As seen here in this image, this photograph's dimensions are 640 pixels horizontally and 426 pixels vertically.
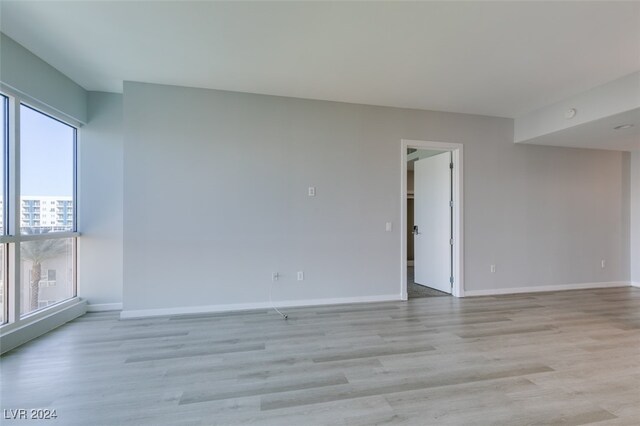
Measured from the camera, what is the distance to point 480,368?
2.34 metres

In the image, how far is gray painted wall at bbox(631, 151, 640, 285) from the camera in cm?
529

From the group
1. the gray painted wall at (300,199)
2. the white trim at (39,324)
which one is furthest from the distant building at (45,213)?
the white trim at (39,324)

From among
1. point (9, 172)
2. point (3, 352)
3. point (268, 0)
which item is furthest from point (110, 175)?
point (268, 0)

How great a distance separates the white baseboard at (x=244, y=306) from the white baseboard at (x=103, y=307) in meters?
0.50

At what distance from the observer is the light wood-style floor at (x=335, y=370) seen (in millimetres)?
1811

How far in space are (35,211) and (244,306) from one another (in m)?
2.55

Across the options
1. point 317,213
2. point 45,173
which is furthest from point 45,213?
point 317,213

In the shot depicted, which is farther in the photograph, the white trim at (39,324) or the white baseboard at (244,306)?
the white baseboard at (244,306)

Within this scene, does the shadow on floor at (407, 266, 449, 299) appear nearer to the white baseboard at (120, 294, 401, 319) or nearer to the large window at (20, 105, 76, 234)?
the white baseboard at (120, 294, 401, 319)

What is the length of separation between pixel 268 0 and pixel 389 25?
40.0 inches

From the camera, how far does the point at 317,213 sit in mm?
4031

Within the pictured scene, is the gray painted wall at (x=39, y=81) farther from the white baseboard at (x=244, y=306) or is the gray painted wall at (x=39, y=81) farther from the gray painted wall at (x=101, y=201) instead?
the white baseboard at (x=244, y=306)

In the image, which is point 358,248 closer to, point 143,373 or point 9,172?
point 143,373

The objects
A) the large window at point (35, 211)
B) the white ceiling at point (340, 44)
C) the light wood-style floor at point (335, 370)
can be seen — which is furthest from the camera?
the large window at point (35, 211)
